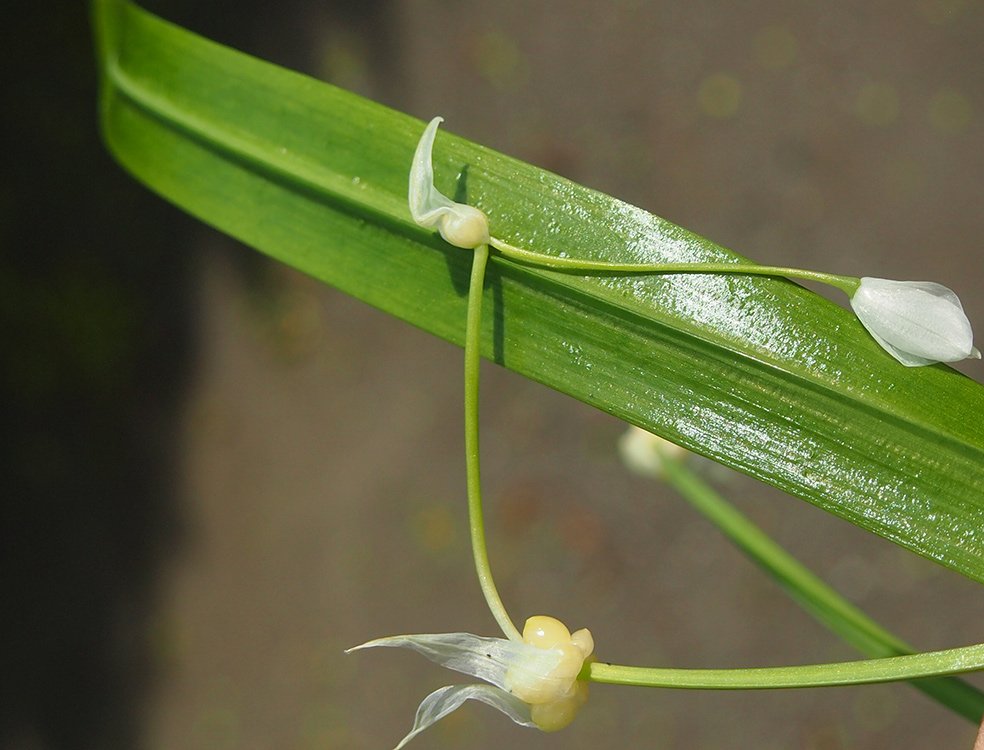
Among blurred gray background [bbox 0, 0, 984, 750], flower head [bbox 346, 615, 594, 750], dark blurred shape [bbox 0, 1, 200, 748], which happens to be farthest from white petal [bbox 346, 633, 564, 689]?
dark blurred shape [bbox 0, 1, 200, 748]

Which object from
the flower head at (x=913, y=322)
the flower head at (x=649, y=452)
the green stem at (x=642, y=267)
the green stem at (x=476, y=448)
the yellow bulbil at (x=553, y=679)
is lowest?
the yellow bulbil at (x=553, y=679)

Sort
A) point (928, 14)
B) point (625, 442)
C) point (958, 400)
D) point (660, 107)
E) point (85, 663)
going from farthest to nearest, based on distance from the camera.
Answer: point (85, 663) < point (660, 107) < point (928, 14) < point (625, 442) < point (958, 400)

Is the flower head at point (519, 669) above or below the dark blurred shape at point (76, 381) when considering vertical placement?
below

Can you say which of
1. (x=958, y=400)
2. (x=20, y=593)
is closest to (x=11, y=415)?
(x=20, y=593)

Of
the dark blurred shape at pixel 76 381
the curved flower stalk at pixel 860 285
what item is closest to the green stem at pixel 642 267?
the curved flower stalk at pixel 860 285

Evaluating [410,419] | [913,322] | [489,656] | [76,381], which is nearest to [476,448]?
[489,656]

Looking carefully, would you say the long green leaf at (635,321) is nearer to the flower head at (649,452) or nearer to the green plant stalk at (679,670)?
the green plant stalk at (679,670)

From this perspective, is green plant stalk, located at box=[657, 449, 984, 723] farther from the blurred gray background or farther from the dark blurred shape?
the dark blurred shape

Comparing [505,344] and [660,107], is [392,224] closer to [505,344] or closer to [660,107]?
[505,344]
